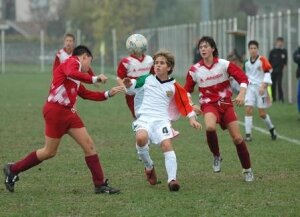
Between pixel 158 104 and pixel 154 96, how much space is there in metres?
0.11

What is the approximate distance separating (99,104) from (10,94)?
5.61 m

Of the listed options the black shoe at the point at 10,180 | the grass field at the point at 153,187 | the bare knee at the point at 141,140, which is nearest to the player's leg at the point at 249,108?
the grass field at the point at 153,187

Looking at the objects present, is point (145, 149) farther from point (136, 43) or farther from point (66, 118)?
point (136, 43)

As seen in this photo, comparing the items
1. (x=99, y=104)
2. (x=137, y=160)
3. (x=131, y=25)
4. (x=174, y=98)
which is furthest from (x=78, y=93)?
(x=131, y=25)

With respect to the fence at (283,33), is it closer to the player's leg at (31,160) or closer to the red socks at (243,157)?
the red socks at (243,157)

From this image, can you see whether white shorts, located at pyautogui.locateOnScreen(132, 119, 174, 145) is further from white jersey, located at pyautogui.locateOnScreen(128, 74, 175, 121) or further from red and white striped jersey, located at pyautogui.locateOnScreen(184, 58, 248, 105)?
red and white striped jersey, located at pyautogui.locateOnScreen(184, 58, 248, 105)

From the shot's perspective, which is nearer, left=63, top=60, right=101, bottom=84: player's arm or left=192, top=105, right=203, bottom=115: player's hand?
left=63, top=60, right=101, bottom=84: player's arm

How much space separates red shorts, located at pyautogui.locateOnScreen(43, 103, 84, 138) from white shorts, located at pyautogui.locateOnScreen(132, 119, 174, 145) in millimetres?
794

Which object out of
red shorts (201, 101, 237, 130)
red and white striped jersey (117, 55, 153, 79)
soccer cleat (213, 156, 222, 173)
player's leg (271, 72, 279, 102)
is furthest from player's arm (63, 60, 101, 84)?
player's leg (271, 72, 279, 102)

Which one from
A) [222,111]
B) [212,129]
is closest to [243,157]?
[212,129]

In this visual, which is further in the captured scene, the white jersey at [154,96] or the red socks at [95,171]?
the white jersey at [154,96]

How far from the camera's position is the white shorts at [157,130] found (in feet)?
32.7

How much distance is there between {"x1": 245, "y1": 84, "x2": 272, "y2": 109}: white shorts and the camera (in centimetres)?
1599

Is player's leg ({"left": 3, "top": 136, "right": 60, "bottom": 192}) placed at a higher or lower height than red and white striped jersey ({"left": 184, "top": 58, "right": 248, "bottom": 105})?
lower
